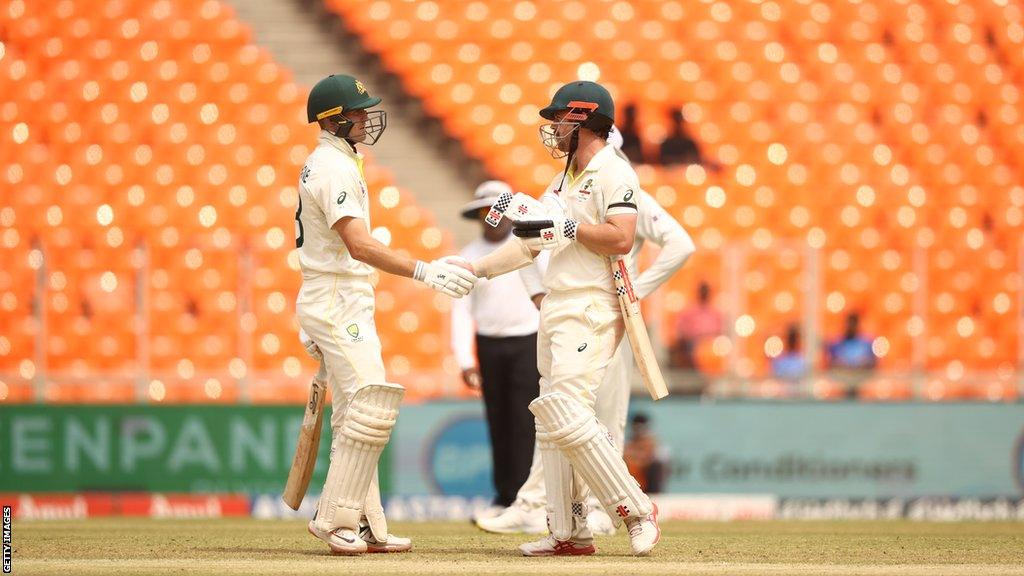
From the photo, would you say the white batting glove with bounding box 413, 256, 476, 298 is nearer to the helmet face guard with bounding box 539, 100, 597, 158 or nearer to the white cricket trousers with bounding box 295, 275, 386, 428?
the white cricket trousers with bounding box 295, 275, 386, 428

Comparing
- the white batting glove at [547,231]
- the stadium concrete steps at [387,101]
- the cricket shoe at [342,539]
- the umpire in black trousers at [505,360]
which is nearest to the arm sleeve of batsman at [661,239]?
the umpire in black trousers at [505,360]

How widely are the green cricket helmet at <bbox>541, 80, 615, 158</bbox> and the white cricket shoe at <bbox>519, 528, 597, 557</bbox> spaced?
153cm

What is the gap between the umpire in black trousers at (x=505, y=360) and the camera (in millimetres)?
8227

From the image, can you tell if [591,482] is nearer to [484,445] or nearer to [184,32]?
[484,445]

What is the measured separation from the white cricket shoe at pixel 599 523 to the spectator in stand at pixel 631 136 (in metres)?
7.60

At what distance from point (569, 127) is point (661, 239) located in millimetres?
1369

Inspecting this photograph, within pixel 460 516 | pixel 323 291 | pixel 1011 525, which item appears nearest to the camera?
pixel 323 291

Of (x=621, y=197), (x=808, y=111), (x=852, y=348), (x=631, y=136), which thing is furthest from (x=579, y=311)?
(x=808, y=111)

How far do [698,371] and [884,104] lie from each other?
589 cm

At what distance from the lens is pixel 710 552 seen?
20.6 ft

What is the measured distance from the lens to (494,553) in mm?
6227

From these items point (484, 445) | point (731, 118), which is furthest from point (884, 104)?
point (484, 445)

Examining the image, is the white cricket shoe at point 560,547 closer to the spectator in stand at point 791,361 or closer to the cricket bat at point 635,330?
the cricket bat at point 635,330

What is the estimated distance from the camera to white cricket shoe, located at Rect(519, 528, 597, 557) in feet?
19.8
